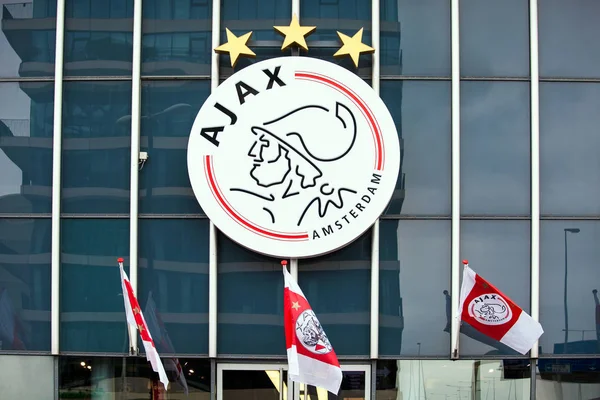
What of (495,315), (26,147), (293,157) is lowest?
(495,315)

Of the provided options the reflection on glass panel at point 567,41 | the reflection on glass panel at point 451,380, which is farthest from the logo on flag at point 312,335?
the reflection on glass panel at point 567,41

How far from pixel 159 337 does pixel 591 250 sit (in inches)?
297

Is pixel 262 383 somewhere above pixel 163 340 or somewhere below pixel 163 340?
below

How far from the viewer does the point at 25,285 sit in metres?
16.3

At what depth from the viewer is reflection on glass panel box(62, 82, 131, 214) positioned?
16328mm

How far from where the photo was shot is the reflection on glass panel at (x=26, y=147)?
1641 centimetres

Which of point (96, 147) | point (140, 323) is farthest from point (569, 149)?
point (96, 147)

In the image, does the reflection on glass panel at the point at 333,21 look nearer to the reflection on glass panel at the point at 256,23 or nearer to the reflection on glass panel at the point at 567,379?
the reflection on glass panel at the point at 256,23

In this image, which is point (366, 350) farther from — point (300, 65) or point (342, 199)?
point (300, 65)

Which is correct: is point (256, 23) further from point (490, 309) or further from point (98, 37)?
point (490, 309)

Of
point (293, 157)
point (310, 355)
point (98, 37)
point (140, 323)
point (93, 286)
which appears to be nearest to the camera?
point (310, 355)

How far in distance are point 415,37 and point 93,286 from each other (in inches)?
277

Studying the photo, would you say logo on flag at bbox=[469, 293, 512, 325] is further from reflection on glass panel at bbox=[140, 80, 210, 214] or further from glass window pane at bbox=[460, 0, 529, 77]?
reflection on glass panel at bbox=[140, 80, 210, 214]

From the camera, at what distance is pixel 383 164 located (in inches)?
626
